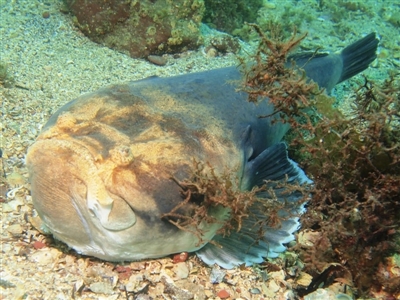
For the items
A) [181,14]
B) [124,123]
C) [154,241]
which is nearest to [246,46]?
[181,14]

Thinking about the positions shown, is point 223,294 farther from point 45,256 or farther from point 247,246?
point 45,256

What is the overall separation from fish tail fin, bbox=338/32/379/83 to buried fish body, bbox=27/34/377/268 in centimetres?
305

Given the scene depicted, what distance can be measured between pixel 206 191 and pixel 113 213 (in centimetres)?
71

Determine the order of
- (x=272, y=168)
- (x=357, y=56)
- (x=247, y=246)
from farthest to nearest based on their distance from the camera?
(x=357, y=56) < (x=272, y=168) < (x=247, y=246)

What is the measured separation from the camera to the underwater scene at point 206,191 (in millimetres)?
2463

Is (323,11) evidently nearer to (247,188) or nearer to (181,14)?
(181,14)

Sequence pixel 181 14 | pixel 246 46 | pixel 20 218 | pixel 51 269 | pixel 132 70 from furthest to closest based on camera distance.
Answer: pixel 246 46 → pixel 181 14 → pixel 132 70 → pixel 20 218 → pixel 51 269

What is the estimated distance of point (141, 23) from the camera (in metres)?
6.24

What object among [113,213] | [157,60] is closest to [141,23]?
[157,60]

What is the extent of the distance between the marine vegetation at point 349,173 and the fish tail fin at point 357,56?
307cm

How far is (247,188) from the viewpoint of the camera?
133 inches

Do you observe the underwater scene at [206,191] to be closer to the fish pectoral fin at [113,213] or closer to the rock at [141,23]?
the fish pectoral fin at [113,213]

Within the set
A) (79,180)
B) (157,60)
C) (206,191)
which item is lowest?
(157,60)

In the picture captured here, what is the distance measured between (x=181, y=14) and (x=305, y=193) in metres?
4.44
